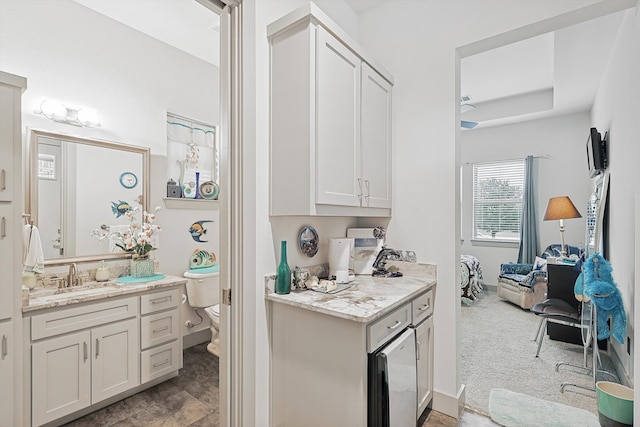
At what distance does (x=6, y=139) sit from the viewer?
169 centimetres

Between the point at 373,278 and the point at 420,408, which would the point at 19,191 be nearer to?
the point at 373,278

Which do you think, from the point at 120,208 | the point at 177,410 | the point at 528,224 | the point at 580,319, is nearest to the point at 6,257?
the point at 120,208

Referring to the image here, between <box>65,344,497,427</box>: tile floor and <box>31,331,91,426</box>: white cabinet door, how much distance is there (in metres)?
0.19

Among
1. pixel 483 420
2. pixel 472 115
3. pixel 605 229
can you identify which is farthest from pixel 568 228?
pixel 483 420

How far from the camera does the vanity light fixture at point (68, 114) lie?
7.67 feet

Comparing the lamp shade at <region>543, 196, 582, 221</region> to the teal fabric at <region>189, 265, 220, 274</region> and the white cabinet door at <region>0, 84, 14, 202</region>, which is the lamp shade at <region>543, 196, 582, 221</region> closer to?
the teal fabric at <region>189, 265, 220, 274</region>

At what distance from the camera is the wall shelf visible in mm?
3073

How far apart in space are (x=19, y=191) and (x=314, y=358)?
1.74 metres

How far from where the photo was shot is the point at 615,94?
309 cm

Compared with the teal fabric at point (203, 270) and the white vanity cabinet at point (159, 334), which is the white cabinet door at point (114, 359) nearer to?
the white vanity cabinet at point (159, 334)

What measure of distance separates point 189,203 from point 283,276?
1813mm

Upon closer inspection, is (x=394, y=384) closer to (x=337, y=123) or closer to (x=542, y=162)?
(x=337, y=123)

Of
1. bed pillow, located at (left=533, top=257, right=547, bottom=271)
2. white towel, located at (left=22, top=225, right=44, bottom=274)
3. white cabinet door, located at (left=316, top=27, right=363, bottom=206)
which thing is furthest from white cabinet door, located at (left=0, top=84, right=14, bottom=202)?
bed pillow, located at (left=533, top=257, right=547, bottom=271)

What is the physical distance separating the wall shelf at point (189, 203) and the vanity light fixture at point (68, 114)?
0.81 metres
